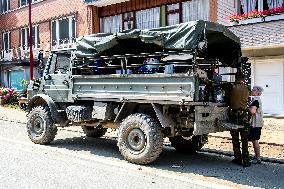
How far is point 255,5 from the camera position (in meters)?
16.0

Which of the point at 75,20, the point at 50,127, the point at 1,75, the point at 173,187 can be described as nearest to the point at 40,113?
the point at 50,127

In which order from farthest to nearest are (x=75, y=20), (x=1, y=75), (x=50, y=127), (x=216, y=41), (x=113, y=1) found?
(x=1, y=75) < (x=75, y=20) < (x=113, y=1) < (x=50, y=127) < (x=216, y=41)

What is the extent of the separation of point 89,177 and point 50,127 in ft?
11.6

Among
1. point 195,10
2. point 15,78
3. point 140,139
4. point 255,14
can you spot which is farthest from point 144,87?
point 15,78

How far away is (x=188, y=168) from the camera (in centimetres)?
755

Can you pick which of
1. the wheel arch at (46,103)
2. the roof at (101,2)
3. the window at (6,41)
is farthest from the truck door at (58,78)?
the window at (6,41)

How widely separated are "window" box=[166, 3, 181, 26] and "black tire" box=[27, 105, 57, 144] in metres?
11.2

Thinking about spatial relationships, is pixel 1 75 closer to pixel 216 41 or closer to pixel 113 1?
pixel 113 1

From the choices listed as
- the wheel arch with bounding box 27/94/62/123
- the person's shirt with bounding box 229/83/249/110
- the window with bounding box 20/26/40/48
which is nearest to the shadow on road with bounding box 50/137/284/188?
the wheel arch with bounding box 27/94/62/123

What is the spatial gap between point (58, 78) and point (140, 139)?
3378 millimetres

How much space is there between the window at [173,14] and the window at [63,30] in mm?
8006

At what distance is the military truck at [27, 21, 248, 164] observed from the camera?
24.3 ft

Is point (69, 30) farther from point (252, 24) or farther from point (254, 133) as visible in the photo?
point (254, 133)

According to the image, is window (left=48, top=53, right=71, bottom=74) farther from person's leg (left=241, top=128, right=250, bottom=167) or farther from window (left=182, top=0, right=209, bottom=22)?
window (left=182, top=0, right=209, bottom=22)
